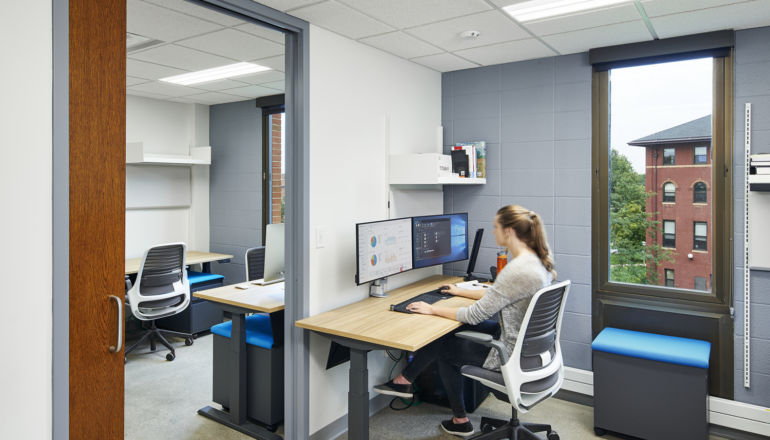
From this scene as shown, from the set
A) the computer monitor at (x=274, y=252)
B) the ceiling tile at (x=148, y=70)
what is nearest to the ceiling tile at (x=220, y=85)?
the ceiling tile at (x=148, y=70)

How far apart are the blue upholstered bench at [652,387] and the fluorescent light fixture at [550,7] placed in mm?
1793

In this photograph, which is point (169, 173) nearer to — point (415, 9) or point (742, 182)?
A: point (415, 9)

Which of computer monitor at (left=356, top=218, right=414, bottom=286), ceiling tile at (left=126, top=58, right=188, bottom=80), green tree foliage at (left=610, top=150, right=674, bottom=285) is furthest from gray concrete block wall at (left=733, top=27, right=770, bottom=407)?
ceiling tile at (left=126, top=58, right=188, bottom=80)

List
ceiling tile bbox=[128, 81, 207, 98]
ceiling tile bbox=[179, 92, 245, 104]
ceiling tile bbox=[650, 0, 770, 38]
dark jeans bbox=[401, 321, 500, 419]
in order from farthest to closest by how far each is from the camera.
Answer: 1. ceiling tile bbox=[179, 92, 245, 104]
2. ceiling tile bbox=[128, 81, 207, 98]
3. dark jeans bbox=[401, 321, 500, 419]
4. ceiling tile bbox=[650, 0, 770, 38]

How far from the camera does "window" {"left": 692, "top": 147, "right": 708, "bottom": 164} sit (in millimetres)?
2912

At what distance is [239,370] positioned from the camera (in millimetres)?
2793

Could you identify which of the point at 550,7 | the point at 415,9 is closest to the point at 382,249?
the point at 415,9

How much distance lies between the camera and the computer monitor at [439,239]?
10.4 ft

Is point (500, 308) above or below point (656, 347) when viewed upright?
above

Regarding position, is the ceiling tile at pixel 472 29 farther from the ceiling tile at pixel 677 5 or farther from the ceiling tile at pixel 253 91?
the ceiling tile at pixel 253 91

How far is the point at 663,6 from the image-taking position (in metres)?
2.40

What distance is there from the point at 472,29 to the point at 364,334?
5.75ft

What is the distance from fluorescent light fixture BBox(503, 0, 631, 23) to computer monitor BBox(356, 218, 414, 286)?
1295 mm

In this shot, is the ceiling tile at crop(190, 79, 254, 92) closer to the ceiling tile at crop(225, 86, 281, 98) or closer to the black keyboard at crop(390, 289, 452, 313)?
the ceiling tile at crop(225, 86, 281, 98)
